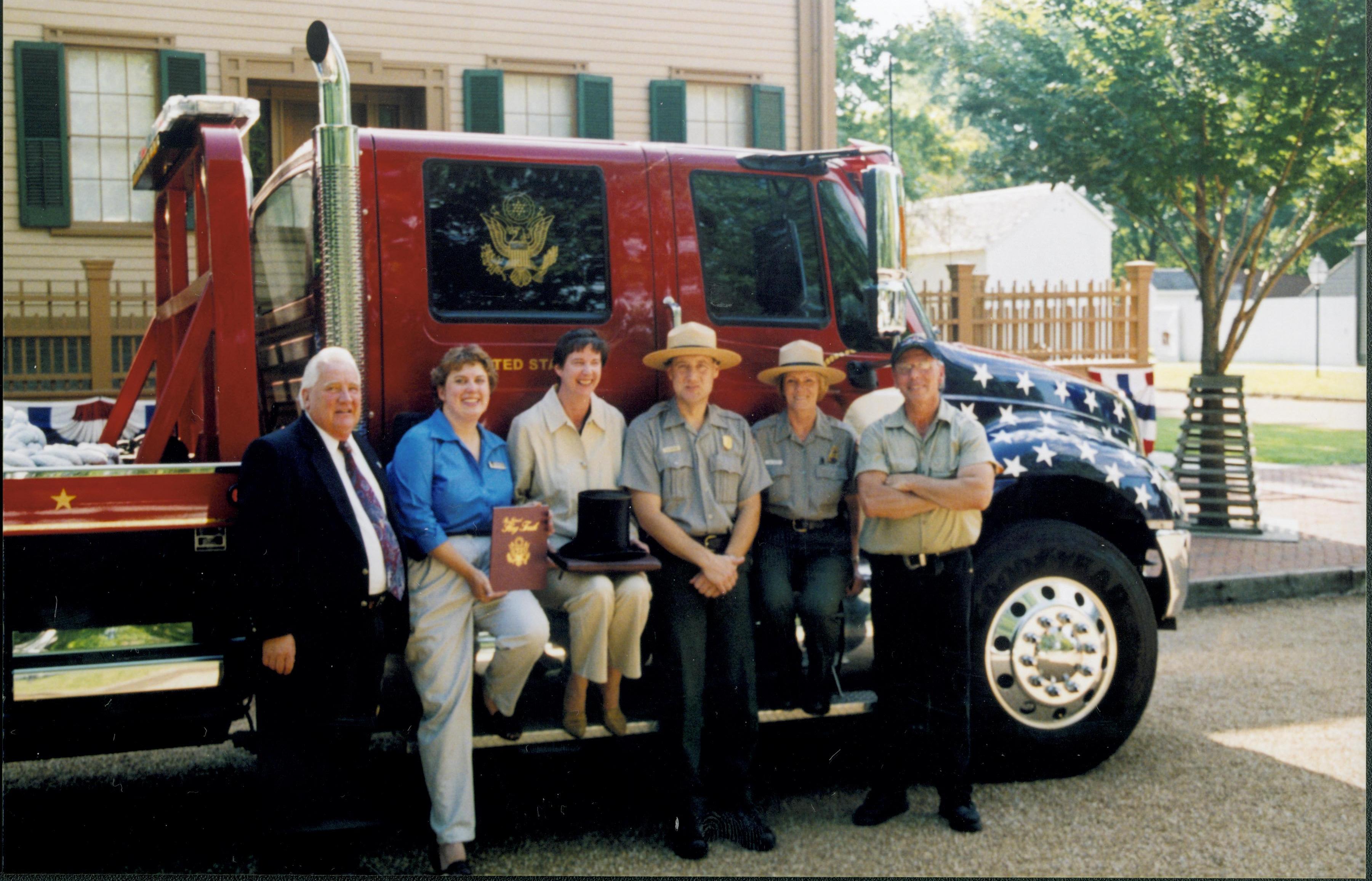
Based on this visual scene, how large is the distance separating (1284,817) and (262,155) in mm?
8011

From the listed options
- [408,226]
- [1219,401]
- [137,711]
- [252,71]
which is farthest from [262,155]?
[1219,401]

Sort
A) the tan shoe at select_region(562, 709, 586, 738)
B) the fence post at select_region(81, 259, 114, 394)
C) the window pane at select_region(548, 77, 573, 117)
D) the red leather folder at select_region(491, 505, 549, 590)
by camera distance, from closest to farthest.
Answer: the red leather folder at select_region(491, 505, 549, 590) < the tan shoe at select_region(562, 709, 586, 738) < the fence post at select_region(81, 259, 114, 394) < the window pane at select_region(548, 77, 573, 117)

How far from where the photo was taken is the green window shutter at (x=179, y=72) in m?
9.77

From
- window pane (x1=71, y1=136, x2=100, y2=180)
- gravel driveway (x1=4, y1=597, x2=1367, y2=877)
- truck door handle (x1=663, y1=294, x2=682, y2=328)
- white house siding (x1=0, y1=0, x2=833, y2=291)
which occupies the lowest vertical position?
gravel driveway (x1=4, y1=597, x2=1367, y2=877)

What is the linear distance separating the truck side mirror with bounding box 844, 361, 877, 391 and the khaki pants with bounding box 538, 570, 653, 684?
1318 mm

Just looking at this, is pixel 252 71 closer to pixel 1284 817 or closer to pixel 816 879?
pixel 816 879

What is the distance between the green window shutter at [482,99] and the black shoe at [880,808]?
7.63 metres

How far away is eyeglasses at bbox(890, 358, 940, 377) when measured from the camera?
4.53m

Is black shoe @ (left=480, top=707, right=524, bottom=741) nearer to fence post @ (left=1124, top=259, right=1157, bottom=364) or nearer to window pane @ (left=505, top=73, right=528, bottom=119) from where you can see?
window pane @ (left=505, top=73, right=528, bottom=119)

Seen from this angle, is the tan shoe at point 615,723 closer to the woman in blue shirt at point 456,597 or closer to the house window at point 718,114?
the woman in blue shirt at point 456,597

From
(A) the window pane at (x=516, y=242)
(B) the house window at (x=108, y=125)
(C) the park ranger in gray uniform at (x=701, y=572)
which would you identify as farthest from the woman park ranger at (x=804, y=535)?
(B) the house window at (x=108, y=125)

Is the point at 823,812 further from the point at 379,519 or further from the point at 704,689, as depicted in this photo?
the point at 379,519

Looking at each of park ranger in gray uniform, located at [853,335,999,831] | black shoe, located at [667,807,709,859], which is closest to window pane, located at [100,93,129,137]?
park ranger in gray uniform, located at [853,335,999,831]

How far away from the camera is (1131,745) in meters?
5.30
